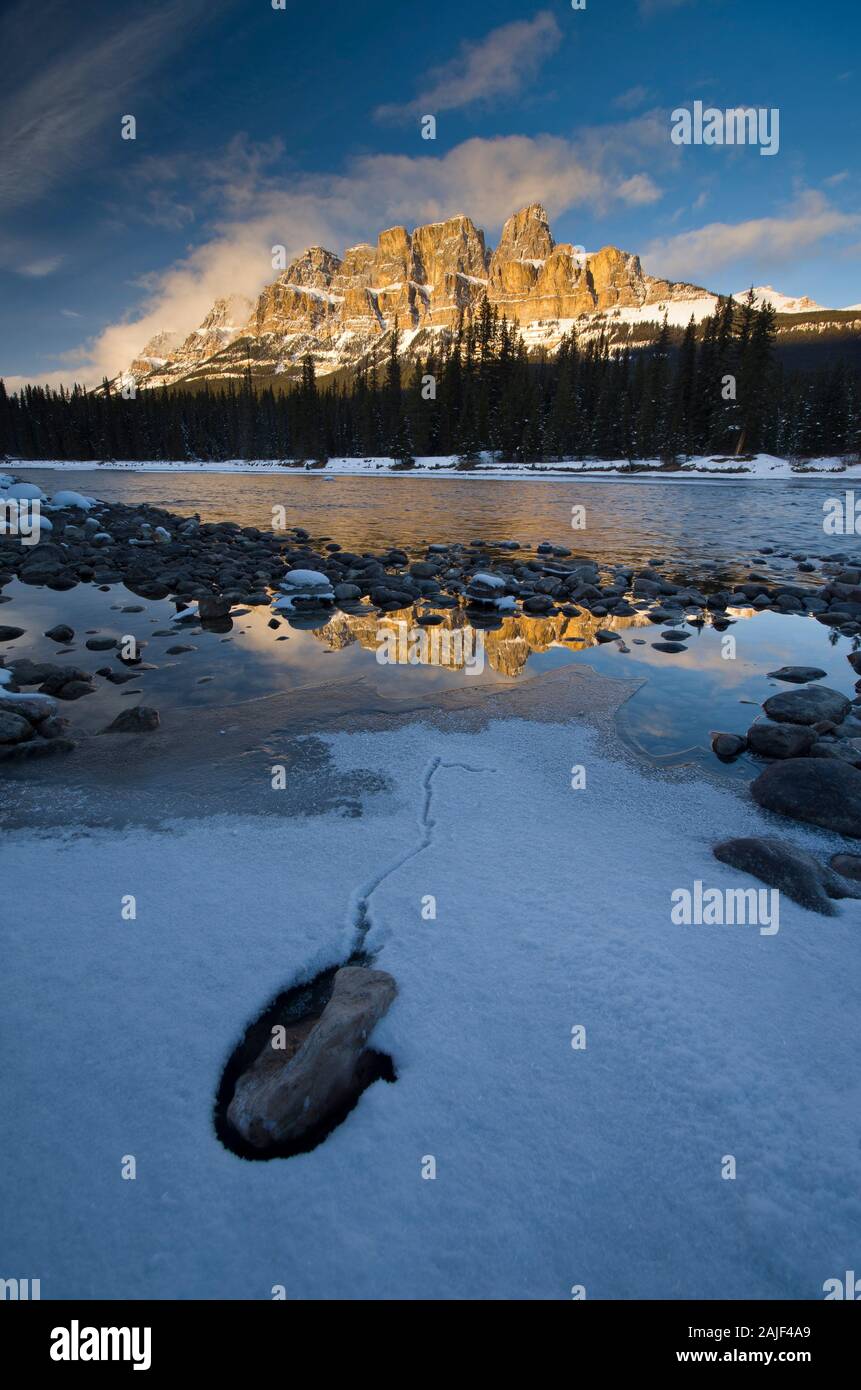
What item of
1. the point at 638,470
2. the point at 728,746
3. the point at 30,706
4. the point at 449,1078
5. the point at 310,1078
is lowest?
the point at 449,1078

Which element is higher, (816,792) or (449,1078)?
(816,792)

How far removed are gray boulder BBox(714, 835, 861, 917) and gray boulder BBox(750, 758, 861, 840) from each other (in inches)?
23.1

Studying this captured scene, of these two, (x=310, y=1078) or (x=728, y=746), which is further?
(x=728, y=746)

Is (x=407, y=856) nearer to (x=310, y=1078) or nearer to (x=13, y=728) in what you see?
(x=310, y=1078)

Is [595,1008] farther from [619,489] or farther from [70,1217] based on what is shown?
[619,489]

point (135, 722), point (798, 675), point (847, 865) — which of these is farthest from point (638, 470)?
point (847, 865)

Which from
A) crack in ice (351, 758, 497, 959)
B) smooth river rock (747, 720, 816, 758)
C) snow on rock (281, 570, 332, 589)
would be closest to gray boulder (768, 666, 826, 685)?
smooth river rock (747, 720, 816, 758)

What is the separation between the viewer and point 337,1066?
2287 millimetres

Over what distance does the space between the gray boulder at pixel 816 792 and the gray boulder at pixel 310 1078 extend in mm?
3450

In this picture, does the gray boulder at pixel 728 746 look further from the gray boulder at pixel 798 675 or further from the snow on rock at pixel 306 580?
the snow on rock at pixel 306 580

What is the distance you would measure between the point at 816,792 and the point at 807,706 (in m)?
1.92

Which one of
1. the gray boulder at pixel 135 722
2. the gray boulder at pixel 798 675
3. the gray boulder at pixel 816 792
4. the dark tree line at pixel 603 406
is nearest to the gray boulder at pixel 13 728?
the gray boulder at pixel 135 722

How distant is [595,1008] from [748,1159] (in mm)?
712

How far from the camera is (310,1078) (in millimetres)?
2193
